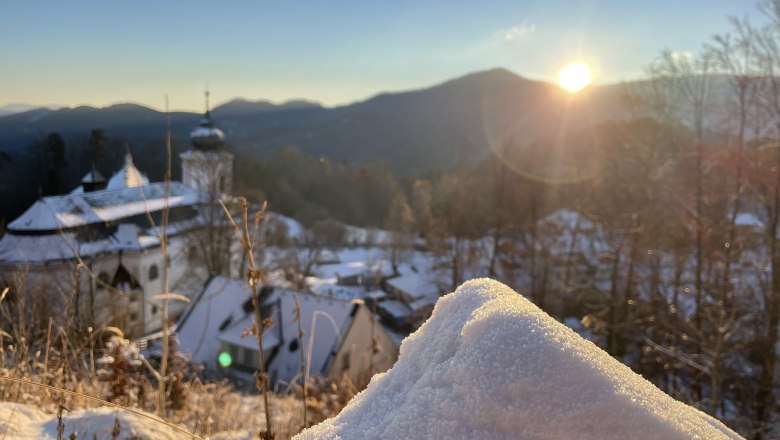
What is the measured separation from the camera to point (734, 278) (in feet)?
32.1

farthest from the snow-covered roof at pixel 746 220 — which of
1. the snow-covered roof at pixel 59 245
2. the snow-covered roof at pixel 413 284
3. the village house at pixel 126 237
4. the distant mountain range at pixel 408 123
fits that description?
the distant mountain range at pixel 408 123

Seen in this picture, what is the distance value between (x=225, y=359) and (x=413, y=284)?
15270 millimetres

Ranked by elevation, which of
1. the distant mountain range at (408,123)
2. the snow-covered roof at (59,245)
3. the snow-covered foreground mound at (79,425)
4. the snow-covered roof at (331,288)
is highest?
the distant mountain range at (408,123)

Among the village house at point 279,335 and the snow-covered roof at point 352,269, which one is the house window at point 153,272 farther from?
the snow-covered roof at point 352,269

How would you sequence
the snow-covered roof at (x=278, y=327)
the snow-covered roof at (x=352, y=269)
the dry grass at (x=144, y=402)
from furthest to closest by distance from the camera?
the snow-covered roof at (x=352, y=269), the snow-covered roof at (x=278, y=327), the dry grass at (x=144, y=402)

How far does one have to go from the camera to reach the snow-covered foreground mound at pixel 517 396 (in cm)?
84

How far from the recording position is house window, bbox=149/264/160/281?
23.5 meters

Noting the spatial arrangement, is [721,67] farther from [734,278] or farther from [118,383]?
[118,383]

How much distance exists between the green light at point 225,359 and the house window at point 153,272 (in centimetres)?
1131

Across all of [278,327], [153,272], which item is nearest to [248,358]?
[278,327]

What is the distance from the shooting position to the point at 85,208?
2275 cm

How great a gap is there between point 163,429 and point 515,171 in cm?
1821

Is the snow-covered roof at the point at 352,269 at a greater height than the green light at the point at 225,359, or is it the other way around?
the green light at the point at 225,359

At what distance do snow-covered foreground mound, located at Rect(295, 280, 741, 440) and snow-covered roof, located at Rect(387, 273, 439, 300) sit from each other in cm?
2232
